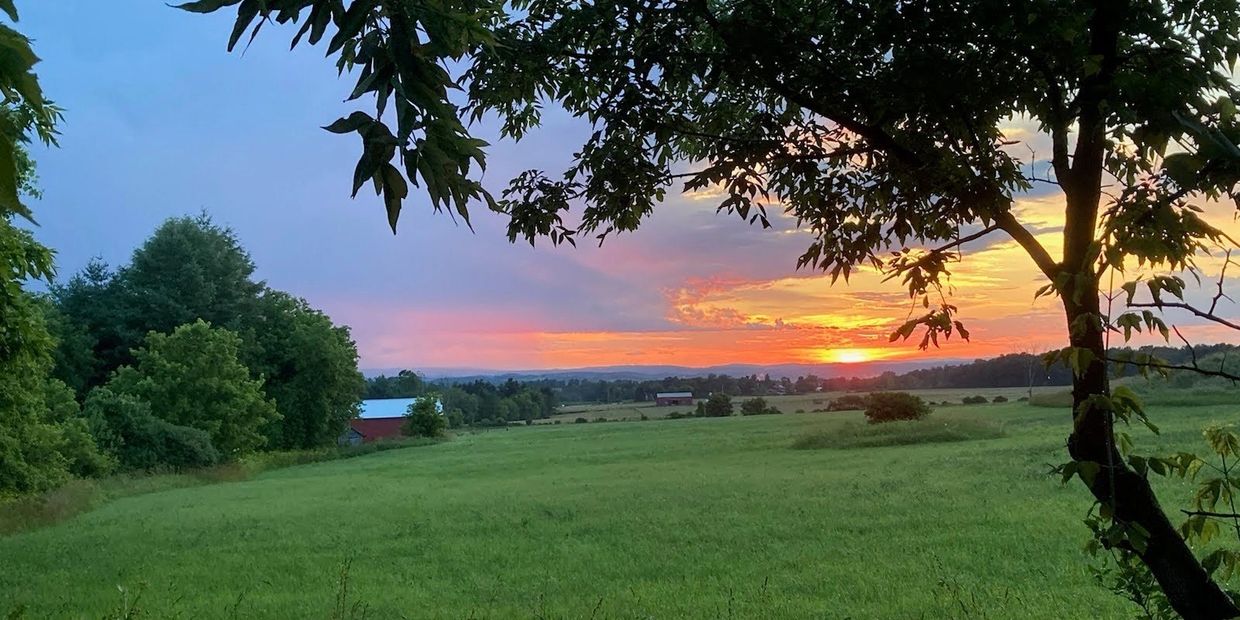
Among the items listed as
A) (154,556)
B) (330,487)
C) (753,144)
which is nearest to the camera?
(753,144)

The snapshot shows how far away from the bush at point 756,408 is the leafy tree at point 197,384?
31.0m

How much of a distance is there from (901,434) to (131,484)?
2524cm

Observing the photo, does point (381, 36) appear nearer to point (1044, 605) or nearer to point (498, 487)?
point (1044, 605)

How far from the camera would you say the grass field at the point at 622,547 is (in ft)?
22.7

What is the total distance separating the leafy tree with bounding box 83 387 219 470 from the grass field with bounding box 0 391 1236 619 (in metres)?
10.6

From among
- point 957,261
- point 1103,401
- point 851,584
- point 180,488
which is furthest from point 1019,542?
point 180,488

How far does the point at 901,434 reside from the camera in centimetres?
2691

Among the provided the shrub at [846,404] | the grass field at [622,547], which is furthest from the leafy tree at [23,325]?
the shrub at [846,404]

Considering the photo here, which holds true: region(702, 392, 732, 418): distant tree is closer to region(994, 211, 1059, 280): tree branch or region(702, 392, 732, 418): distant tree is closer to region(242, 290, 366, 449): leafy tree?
region(242, 290, 366, 449): leafy tree

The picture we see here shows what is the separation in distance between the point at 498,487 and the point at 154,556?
9.77m

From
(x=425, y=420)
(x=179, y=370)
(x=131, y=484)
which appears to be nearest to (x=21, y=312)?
(x=131, y=484)

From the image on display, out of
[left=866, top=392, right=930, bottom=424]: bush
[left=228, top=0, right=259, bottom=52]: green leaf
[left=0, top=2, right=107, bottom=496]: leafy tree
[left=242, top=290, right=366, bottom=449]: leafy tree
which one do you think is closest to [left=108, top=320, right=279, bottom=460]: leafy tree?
[left=0, top=2, right=107, bottom=496]: leafy tree

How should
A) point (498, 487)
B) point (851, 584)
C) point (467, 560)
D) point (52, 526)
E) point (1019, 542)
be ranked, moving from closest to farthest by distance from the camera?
point (851, 584)
point (1019, 542)
point (467, 560)
point (52, 526)
point (498, 487)

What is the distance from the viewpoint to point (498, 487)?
19.9m
